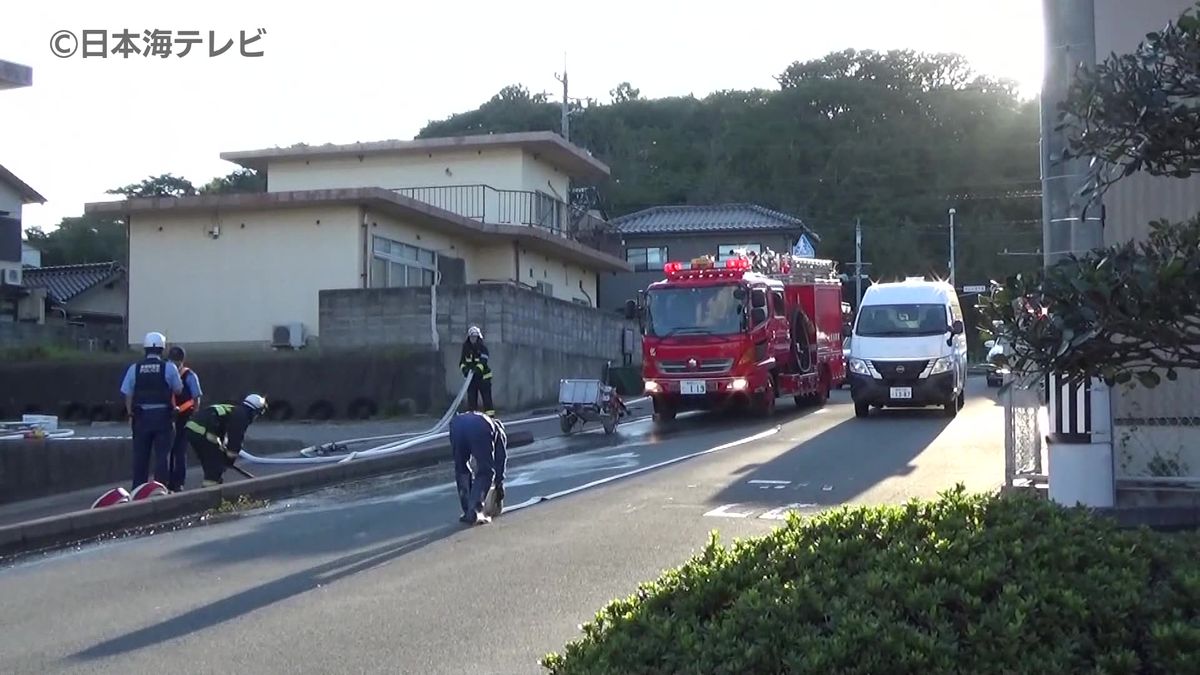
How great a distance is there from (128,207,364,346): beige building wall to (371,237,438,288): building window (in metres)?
0.88

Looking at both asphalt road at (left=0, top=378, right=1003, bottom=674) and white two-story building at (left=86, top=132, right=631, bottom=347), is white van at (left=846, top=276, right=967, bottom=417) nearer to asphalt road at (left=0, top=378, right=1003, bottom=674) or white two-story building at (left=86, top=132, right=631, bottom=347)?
asphalt road at (left=0, top=378, right=1003, bottom=674)

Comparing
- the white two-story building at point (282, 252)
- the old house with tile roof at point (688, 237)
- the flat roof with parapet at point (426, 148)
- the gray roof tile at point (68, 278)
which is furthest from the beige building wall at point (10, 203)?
the old house with tile roof at point (688, 237)

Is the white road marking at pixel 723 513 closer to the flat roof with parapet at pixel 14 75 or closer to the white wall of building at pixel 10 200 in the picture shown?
the flat roof with parapet at pixel 14 75

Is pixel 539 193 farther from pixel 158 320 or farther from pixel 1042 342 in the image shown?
pixel 1042 342

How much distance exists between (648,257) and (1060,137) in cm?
4496

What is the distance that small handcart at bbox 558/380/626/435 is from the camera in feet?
72.4

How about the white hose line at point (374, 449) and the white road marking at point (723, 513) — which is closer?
the white road marking at point (723, 513)

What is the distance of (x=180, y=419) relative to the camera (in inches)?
607

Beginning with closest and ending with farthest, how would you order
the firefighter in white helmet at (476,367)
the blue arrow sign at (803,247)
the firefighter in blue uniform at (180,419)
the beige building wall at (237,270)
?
1. the firefighter in blue uniform at (180,419)
2. the firefighter in white helmet at (476,367)
3. the beige building wall at (237,270)
4. the blue arrow sign at (803,247)

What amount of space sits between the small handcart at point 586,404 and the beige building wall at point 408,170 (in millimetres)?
15553

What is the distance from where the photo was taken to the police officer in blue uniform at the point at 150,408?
48.7 ft

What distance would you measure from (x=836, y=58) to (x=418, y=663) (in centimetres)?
5876

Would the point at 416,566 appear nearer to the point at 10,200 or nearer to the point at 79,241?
the point at 10,200

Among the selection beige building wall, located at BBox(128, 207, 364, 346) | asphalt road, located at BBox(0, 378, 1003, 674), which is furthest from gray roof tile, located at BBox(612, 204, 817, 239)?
asphalt road, located at BBox(0, 378, 1003, 674)
